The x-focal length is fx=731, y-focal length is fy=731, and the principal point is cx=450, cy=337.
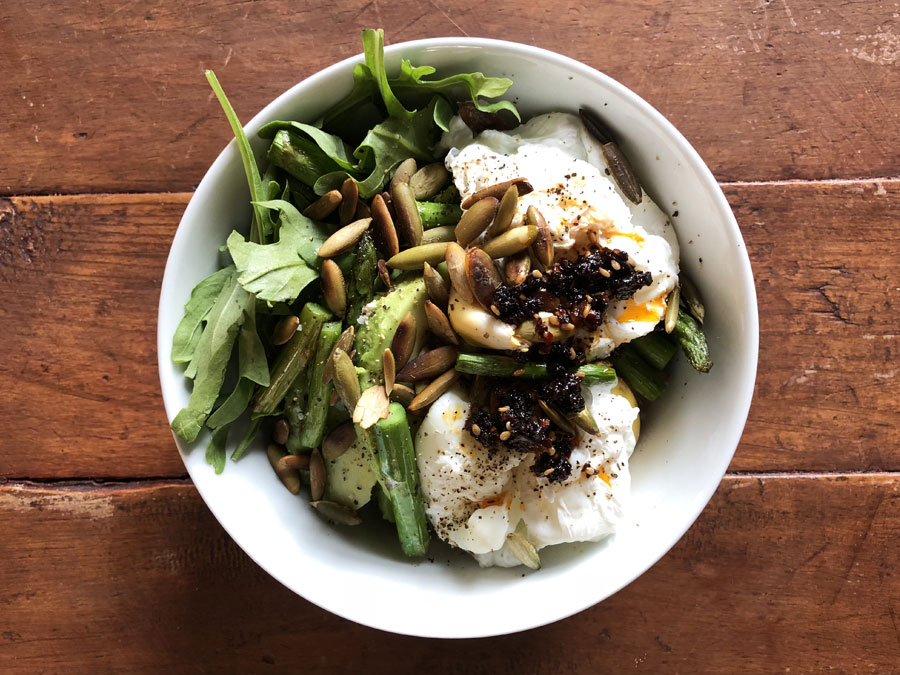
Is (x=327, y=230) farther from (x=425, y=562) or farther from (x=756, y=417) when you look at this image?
(x=756, y=417)

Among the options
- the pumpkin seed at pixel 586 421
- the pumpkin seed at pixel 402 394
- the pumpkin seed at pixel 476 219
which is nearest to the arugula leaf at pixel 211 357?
the pumpkin seed at pixel 402 394

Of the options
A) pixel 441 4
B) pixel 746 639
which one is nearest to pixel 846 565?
pixel 746 639

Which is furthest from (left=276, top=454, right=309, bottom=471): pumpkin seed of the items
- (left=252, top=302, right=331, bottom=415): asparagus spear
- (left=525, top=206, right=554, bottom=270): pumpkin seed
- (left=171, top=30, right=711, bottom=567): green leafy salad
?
(left=525, top=206, right=554, bottom=270): pumpkin seed

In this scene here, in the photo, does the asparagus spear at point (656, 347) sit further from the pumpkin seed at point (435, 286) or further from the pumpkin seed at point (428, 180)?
the pumpkin seed at point (428, 180)

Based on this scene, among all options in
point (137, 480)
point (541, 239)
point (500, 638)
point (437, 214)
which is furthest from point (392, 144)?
point (500, 638)

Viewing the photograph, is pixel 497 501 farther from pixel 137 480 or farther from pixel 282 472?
pixel 137 480

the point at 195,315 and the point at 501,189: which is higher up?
the point at 501,189

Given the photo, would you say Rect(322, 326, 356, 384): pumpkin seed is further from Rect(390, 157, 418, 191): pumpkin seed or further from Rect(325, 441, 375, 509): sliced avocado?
Rect(390, 157, 418, 191): pumpkin seed
